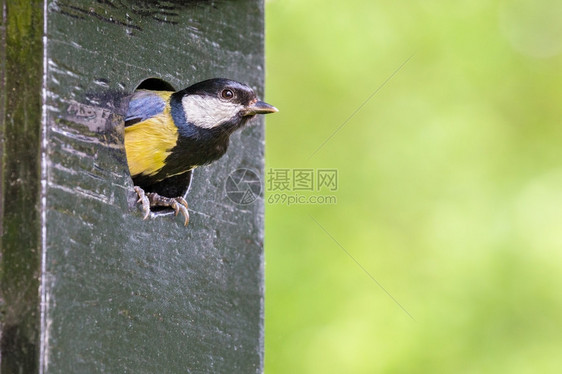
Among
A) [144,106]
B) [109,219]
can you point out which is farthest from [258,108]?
[109,219]

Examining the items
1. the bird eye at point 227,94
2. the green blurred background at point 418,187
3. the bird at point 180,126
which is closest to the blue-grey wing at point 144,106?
the bird at point 180,126

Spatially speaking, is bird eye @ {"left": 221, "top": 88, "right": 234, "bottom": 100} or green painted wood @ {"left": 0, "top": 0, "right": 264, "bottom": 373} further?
bird eye @ {"left": 221, "top": 88, "right": 234, "bottom": 100}

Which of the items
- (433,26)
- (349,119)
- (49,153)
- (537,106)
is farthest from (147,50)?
(537,106)

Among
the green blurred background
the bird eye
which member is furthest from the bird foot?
the green blurred background

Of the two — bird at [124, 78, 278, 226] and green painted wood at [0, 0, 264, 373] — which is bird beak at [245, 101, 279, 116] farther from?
green painted wood at [0, 0, 264, 373]

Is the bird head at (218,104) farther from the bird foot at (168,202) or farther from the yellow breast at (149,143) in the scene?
the bird foot at (168,202)

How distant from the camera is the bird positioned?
276 centimetres

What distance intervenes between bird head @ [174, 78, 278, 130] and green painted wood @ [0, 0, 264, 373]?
120 millimetres

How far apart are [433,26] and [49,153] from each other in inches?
174

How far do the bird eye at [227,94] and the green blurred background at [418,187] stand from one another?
2.65 meters

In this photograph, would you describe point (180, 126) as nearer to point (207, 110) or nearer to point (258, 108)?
point (207, 110)

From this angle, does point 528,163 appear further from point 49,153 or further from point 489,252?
point 49,153

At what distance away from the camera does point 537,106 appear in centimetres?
645

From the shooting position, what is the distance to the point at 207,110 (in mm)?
2766
